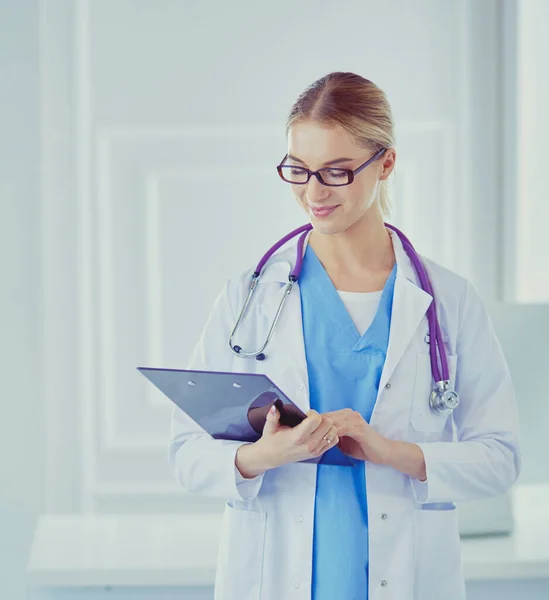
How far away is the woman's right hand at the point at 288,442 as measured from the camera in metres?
1.20

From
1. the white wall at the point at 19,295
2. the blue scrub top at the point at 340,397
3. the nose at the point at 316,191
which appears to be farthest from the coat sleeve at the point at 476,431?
the white wall at the point at 19,295

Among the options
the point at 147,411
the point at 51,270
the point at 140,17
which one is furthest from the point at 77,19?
the point at 147,411

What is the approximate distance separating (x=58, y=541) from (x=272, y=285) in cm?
76

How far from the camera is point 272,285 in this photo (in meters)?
1.46

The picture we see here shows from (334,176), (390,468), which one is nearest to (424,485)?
(390,468)

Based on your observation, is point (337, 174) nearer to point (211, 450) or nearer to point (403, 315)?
point (403, 315)

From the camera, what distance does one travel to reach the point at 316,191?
1308 mm

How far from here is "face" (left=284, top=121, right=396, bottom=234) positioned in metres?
1.31

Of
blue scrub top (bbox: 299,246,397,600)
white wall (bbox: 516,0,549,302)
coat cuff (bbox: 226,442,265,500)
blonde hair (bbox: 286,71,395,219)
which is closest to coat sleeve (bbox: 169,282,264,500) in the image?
coat cuff (bbox: 226,442,265,500)

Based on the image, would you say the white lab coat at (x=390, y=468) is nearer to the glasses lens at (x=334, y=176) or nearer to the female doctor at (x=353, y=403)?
the female doctor at (x=353, y=403)

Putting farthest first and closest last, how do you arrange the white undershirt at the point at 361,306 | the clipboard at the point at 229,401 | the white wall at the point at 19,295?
the white wall at the point at 19,295 < the white undershirt at the point at 361,306 < the clipboard at the point at 229,401

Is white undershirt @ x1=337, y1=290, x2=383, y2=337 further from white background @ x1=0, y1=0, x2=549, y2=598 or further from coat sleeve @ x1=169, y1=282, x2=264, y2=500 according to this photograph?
white background @ x1=0, y1=0, x2=549, y2=598

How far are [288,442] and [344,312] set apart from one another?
0.90 ft

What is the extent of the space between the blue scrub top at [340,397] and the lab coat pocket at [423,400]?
66 millimetres
